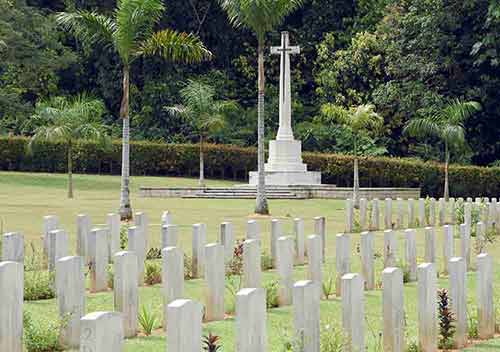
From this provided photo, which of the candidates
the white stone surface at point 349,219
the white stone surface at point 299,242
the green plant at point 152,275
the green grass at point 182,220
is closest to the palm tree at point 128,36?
the green grass at point 182,220

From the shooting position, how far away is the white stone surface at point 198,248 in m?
12.2

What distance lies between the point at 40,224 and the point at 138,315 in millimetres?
12414

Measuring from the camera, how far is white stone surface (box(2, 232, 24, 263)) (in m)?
10.5

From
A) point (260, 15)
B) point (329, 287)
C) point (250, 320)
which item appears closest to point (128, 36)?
point (260, 15)

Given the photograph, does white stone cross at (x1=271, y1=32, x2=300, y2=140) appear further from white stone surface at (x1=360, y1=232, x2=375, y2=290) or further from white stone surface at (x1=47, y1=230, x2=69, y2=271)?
white stone surface at (x1=47, y1=230, x2=69, y2=271)

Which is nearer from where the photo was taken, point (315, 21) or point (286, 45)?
point (286, 45)

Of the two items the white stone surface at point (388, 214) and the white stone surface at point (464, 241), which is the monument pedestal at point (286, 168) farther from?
the white stone surface at point (464, 241)

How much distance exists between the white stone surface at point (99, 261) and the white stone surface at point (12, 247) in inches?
30.7

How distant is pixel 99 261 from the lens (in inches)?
427

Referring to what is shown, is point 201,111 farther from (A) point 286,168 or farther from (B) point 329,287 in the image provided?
(B) point 329,287

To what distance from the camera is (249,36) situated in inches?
1962

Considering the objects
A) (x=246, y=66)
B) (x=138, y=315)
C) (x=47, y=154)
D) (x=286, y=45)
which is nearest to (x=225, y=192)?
(x=286, y=45)

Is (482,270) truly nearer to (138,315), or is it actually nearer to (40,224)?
(138,315)

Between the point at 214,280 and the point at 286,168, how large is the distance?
89.5ft
